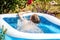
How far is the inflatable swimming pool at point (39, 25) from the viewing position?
509 cm

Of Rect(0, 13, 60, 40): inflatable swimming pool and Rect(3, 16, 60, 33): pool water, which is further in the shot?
Rect(3, 16, 60, 33): pool water

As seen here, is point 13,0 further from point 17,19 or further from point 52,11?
point 52,11

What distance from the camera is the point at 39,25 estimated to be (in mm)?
6738

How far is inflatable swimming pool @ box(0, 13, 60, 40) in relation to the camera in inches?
200

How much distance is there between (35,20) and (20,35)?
0.84 metres

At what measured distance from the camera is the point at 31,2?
29.0ft

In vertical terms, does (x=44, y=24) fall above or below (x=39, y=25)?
below

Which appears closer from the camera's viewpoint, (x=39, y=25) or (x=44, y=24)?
(x=39, y=25)

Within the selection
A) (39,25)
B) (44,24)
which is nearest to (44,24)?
(44,24)

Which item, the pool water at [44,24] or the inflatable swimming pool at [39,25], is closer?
the inflatable swimming pool at [39,25]

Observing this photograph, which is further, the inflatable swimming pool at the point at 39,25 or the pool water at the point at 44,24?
the pool water at the point at 44,24

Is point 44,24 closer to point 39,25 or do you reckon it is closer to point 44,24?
point 44,24

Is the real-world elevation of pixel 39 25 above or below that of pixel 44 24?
above

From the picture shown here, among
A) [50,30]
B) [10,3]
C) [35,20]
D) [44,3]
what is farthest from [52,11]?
[35,20]
